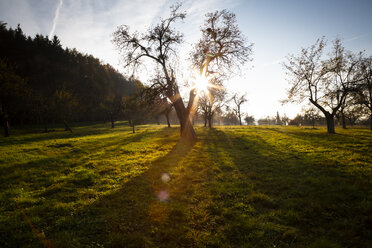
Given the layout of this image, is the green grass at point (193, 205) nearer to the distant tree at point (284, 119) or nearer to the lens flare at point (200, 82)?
the lens flare at point (200, 82)

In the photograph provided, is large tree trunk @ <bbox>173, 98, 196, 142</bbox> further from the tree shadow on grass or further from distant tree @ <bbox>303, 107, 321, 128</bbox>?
distant tree @ <bbox>303, 107, 321, 128</bbox>

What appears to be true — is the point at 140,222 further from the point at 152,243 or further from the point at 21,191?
the point at 21,191

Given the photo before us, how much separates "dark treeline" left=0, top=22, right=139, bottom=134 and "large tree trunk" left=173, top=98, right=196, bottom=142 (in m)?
22.6

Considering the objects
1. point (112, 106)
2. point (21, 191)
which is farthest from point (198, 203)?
point (112, 106)

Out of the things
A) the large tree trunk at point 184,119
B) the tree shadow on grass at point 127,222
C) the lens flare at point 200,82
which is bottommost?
the tree shadow on grass at point 127,222

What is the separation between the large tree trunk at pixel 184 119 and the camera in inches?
785

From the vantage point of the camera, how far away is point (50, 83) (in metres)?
70.9

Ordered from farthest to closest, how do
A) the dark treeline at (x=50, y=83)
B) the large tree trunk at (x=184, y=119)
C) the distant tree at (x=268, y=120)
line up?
the distant tree at (x=268, y=120)
the dark treeline at (x=50, y=83)
the large tree trunk at (x=184, y=119)

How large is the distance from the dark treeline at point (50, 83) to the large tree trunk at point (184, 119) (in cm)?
2264

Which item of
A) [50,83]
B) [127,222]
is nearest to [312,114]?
[127,222]

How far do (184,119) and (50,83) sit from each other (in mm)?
81452

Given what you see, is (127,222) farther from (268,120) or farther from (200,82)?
(268,120)

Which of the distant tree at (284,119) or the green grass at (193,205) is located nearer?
the green grass at (193,205)

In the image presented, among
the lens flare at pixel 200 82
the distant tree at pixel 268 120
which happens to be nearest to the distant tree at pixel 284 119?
the distant tree at pixel 268 120
